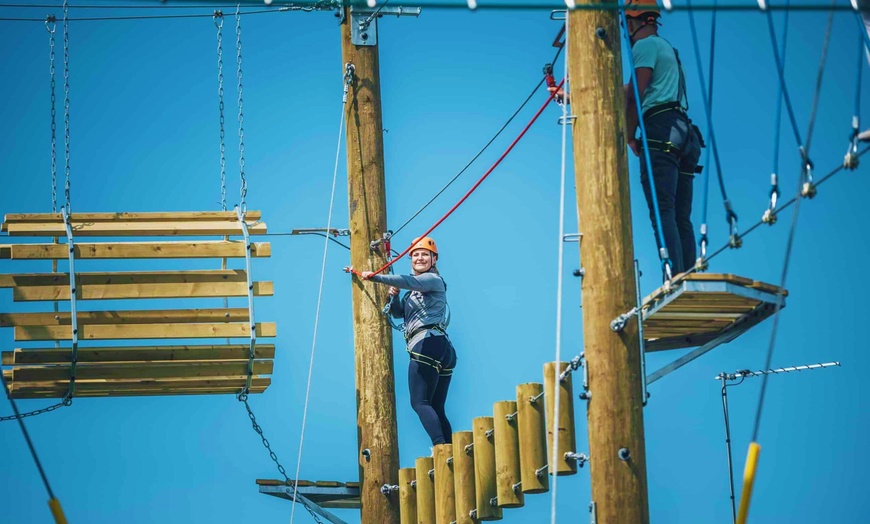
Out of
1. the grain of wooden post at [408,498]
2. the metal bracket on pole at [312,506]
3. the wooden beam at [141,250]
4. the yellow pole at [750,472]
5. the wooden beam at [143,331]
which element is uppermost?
the wooden beam at [141,250]

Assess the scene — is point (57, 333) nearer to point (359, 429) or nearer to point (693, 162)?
point (359, 429)

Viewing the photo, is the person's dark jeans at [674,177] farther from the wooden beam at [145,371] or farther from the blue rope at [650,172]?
the wooden beam at [145,371]

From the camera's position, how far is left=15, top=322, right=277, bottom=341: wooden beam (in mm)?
11500

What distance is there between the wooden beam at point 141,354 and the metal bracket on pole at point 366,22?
2438 mm

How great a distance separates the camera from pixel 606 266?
8344 millimetres

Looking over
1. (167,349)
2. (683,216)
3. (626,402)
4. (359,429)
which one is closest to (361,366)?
(359,429)

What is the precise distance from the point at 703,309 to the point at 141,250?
4619 mm

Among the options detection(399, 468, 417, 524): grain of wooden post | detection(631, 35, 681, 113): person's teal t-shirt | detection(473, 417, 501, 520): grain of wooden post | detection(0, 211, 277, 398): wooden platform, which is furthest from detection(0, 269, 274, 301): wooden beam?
detection(631, 35, 681, 113): person's teal t-shirt

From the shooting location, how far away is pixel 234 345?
11.7m

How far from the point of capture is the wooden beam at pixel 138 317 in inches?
454

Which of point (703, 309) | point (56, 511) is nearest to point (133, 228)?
point (56, 511)

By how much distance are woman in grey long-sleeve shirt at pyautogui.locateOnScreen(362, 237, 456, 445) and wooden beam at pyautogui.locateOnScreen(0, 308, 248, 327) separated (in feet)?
3.44

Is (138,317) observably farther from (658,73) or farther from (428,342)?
(658,73)

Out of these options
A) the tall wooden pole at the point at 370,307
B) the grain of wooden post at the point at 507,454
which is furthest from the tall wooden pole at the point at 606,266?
the tall wooden pole at the point at 370,307
